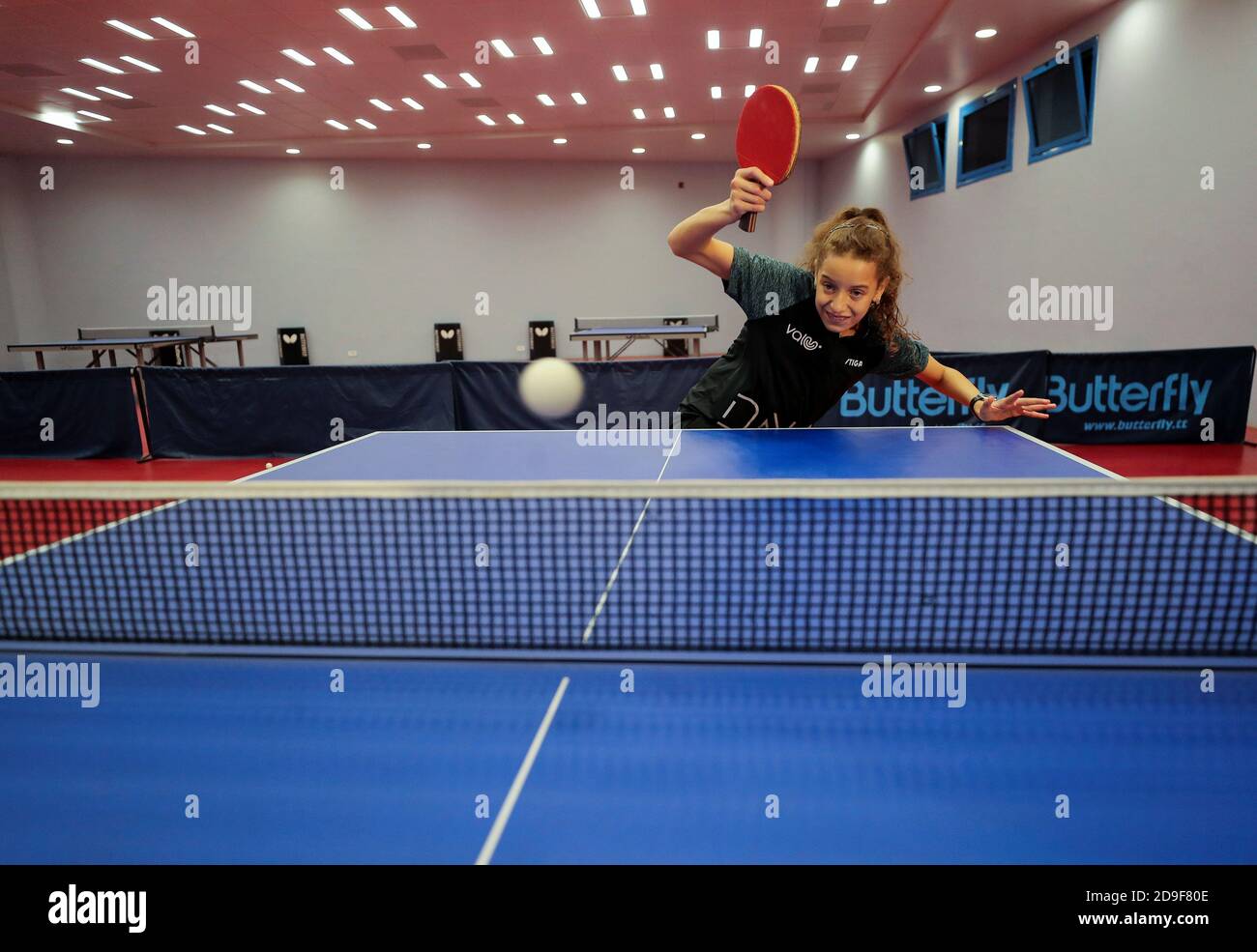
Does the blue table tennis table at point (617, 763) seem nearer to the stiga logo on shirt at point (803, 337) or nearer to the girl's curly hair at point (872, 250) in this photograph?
the girl's curly hair at point (872, 250)

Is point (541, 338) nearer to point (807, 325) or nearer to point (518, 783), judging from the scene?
point (807, 325)

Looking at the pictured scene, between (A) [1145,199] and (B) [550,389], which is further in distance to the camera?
(A) [1145,199]

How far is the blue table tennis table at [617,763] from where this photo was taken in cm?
129

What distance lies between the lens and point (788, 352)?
3.51 metres

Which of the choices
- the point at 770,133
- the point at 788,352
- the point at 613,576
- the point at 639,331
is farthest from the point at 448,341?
the point at 613,576

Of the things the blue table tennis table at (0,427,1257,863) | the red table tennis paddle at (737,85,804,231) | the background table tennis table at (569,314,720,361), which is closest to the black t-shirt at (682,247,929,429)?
the red table tennis paddle at (737,85,804,231)

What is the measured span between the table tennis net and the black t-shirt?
1.03 m

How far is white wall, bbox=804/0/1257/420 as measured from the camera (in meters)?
8.03

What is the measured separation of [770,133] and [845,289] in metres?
0.69

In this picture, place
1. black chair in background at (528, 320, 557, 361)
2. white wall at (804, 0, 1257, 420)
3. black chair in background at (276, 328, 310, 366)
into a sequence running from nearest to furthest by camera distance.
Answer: white wall at (804, 0, 1257, 420), black chair in background at (276, 328, 310, 366), black chair in background at (528, 320, 557, 361)

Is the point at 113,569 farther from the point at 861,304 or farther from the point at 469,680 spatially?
the point at 861,304

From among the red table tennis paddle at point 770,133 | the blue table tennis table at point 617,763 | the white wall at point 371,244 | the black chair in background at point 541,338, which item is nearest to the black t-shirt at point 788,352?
the red table tennis paddle at point 770,133

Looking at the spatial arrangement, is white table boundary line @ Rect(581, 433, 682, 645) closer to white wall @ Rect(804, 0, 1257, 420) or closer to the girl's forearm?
the girl's forearm

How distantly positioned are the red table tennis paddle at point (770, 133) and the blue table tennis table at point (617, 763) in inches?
73.0
